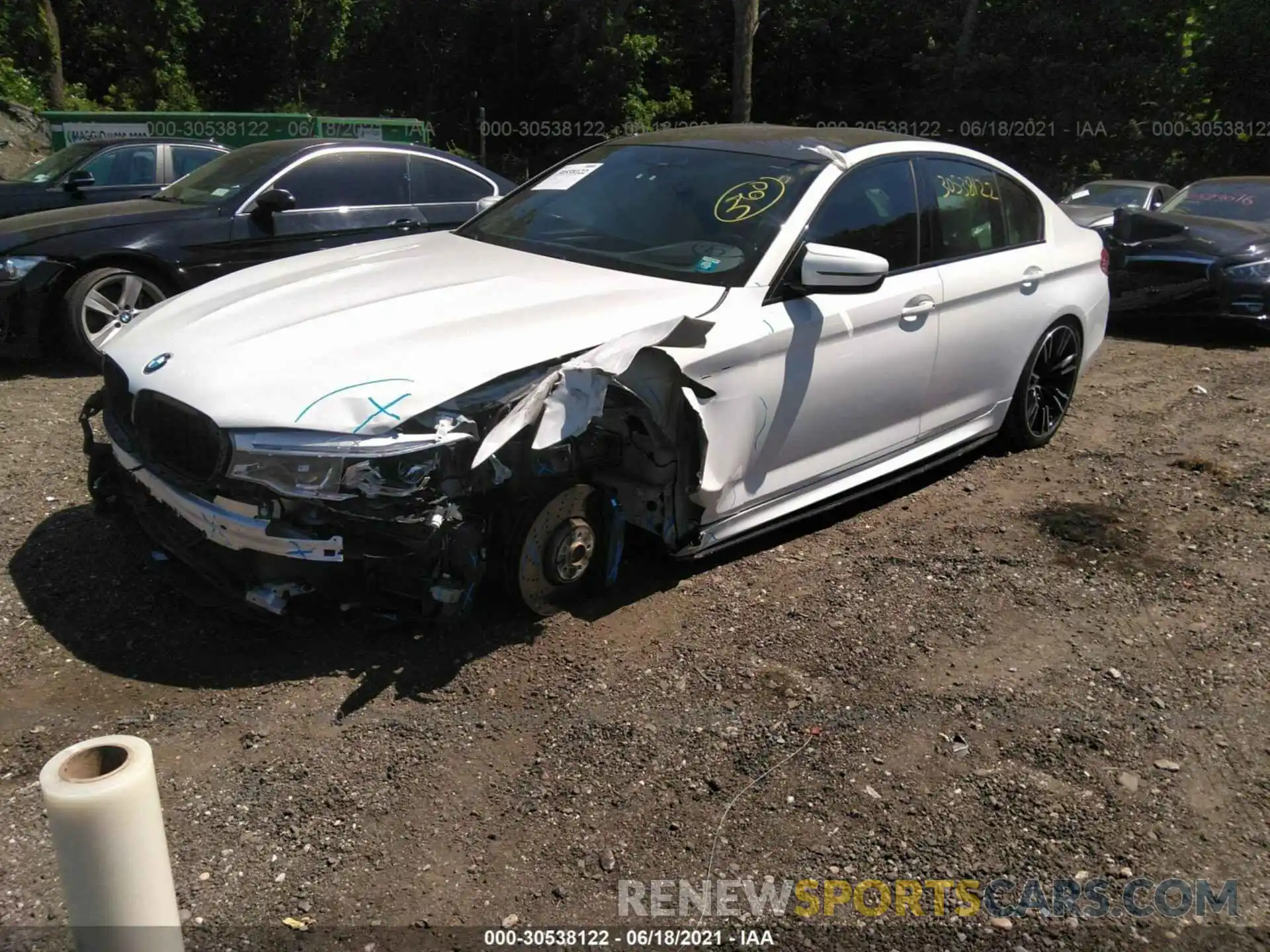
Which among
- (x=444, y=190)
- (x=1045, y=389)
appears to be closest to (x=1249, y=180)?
(x=1045, y=389)

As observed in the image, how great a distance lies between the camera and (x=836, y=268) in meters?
3.89

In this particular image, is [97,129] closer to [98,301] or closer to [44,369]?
[44,369]

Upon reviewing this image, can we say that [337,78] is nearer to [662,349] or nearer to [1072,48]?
[1072,48]

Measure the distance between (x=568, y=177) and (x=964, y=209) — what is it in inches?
74.8

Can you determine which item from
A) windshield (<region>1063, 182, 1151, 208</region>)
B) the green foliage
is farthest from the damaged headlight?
the green foliage

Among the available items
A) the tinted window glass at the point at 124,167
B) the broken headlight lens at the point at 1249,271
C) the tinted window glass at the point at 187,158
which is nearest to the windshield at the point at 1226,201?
the broken headlight lens at the point at 1249,271

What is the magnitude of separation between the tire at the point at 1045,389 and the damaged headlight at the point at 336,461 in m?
3.59

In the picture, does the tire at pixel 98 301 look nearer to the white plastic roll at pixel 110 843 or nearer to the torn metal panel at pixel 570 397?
the torn metal panel at pixel 570 397

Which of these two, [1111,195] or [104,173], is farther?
[1111,195]

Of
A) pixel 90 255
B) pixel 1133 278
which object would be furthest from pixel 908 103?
pixel 90 255

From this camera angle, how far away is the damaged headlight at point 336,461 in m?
3.05

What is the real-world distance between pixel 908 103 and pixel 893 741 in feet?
90.3

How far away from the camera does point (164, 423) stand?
11.2 feet

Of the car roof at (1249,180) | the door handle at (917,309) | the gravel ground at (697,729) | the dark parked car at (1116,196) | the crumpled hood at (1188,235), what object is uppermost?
the door handle at (917,309)
